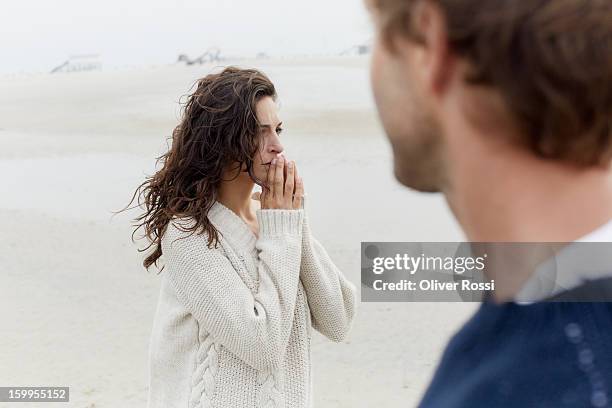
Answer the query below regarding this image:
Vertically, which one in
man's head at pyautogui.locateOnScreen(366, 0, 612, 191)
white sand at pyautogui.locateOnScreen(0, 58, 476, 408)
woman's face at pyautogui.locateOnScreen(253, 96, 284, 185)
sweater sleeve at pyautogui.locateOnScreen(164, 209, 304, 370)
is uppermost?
man's head at pyautogui.locateOnScreen(366, 0, 612, 191)

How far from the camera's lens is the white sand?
5387mm

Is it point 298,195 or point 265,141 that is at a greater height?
point 265,141

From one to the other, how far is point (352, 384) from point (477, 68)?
15.2 feet

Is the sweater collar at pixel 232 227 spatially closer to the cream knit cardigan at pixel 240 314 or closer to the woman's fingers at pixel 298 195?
the cream knit cardigan at pixel 240 314

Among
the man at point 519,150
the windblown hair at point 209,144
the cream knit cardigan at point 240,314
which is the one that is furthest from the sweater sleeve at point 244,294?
the man at point 519,150

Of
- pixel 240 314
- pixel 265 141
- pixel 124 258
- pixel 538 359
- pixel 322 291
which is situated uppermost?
pixel 538 359

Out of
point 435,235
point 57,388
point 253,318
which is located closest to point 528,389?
point 253,318

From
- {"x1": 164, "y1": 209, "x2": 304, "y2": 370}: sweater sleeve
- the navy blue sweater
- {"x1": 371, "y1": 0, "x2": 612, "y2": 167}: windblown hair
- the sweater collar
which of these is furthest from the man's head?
the sweater collar

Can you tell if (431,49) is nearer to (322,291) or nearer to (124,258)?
(322,291)

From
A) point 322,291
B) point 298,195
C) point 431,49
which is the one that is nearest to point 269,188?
point 298,195

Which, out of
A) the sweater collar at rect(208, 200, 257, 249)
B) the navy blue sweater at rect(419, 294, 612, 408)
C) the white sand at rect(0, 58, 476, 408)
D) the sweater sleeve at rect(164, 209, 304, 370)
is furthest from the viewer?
the white sand at rect(0, 58, 476, 408)

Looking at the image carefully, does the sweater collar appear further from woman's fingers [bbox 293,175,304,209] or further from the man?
the man

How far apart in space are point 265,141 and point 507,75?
1.58 meters

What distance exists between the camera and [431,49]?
2.56 feet
